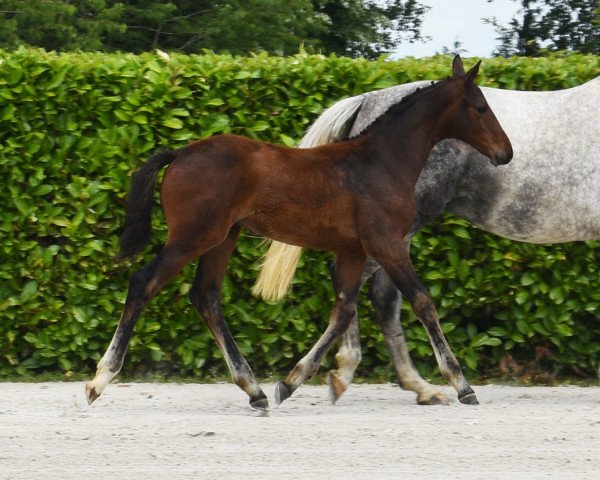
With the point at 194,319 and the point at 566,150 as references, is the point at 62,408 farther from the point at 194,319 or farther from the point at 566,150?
the point at 566,150

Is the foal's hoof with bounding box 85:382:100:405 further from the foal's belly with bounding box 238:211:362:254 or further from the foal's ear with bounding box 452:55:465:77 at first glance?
the foal's ear with bounding box 452:55:465:77

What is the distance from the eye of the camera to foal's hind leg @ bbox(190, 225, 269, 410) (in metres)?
6.46

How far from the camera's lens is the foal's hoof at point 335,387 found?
22.6 ft

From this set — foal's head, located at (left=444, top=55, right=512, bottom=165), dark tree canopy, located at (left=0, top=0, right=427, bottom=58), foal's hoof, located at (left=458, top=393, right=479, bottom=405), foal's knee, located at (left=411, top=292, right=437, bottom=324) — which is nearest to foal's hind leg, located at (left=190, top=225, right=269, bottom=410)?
foal's knee, located at (left=411, top=292, right=437, bottom=324)

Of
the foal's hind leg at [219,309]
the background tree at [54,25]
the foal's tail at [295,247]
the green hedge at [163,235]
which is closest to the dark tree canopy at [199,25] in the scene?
the background tree at [54,25]

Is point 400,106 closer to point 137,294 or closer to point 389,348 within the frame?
point 389,348

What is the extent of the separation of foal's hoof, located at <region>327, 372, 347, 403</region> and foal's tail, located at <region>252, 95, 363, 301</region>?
691 millimetres

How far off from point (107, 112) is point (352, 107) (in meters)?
1.80

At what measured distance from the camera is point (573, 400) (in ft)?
23.9

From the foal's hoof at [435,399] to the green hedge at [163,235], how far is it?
1.16 meters

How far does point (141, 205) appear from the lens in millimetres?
6359

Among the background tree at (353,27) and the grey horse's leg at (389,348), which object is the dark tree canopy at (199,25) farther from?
the grey horse's leg at (389,348)

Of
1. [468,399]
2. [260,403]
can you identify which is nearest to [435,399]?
[468,399]

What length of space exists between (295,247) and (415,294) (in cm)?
114
